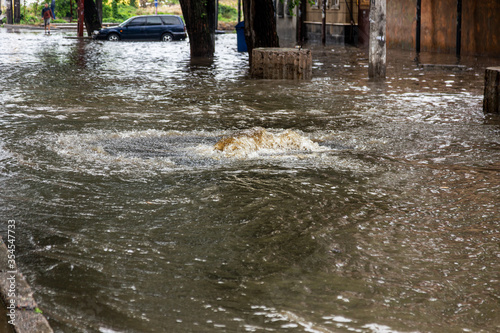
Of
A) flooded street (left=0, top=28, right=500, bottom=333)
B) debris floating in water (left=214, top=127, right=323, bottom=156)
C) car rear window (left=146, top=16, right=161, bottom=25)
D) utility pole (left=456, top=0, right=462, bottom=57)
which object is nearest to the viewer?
flooded street (left=0, top=28, right=500, bottom=333)

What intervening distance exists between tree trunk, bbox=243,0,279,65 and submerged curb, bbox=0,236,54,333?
44.8 ft

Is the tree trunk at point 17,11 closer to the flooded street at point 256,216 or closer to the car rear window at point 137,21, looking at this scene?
the car rear window at point 137,21

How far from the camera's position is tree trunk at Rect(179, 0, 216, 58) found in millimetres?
20500

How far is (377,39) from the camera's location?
45.7 feet

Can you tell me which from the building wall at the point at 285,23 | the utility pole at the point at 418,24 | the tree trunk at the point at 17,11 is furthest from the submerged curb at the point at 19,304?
the tree trunk at the point at 17,11

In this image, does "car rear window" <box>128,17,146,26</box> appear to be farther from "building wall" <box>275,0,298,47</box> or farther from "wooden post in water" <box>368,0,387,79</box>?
"wooden post in water" <box>368,0,387,79</box>

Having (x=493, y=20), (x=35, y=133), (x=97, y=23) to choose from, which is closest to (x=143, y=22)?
(x=97, y=23)

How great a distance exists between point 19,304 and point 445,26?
20.8m

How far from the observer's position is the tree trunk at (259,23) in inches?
647

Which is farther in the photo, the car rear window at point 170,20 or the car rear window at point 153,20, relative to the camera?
the car rear window at point 170,20

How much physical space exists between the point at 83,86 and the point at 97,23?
22812 millimetres

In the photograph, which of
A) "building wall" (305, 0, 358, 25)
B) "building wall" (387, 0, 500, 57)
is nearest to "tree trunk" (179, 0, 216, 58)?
"building wall" (387, 0, 500, 57)

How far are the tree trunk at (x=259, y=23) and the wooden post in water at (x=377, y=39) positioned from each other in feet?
11.0

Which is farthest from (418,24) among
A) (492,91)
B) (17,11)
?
(17,11)
